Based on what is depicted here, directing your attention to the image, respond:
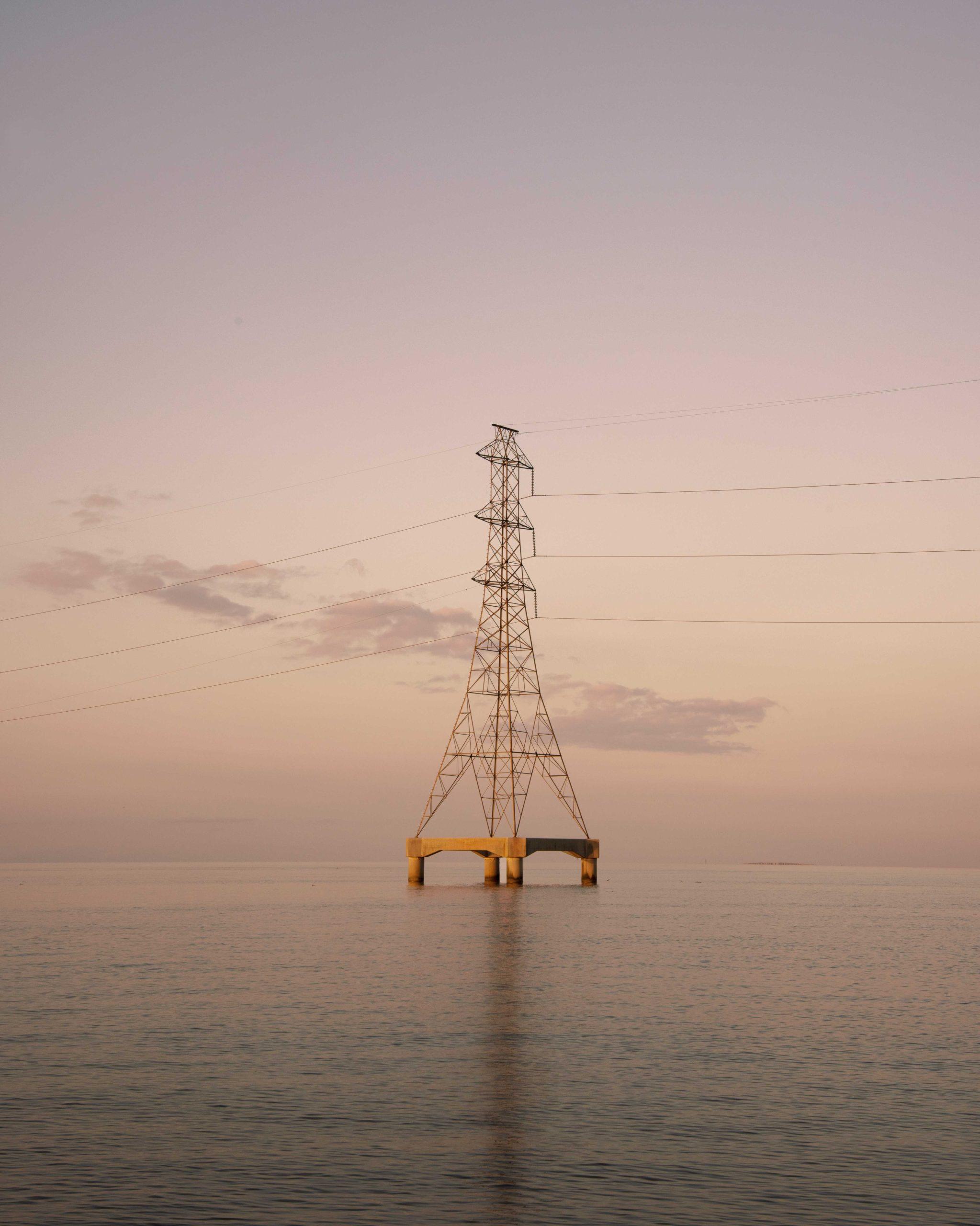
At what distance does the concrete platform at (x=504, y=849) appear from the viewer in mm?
105875

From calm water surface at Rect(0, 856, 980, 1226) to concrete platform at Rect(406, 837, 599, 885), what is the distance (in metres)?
41.4

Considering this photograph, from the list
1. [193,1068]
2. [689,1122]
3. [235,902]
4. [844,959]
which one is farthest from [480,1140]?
[235,902]

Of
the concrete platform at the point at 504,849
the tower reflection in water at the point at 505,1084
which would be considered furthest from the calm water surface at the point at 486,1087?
the concrete platform at the point at 504,849

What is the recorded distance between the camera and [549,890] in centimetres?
13700

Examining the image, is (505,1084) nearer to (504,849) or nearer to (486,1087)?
(486,1087)

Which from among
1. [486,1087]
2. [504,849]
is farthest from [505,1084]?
[504,849]

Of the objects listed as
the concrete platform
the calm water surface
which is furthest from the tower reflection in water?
the concrete platform

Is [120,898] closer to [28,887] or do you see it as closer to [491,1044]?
[28,887]

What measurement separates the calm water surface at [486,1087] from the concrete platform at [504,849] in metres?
41.4

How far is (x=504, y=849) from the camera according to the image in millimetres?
105938

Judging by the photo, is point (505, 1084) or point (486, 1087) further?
point (505, 1084)

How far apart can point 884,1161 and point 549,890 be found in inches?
4633

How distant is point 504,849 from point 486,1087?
259ft

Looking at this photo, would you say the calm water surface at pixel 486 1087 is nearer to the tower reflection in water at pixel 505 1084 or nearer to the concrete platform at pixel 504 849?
the tower reflection in water at pixel 505 1084
